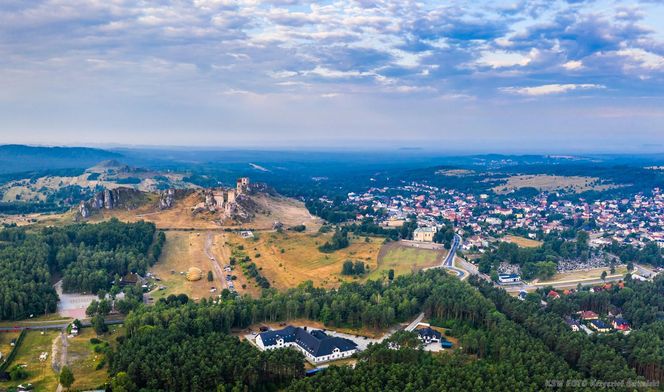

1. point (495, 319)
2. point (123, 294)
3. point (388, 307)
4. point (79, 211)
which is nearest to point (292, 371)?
point (388, 307)

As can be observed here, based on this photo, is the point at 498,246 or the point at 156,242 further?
the point at 498,246

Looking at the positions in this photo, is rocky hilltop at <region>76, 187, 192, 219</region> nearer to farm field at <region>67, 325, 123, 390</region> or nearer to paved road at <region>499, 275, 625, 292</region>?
farm field at <region>67, 325, 123, 390</region>

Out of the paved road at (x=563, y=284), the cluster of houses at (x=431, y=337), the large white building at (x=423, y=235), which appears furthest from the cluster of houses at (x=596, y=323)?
the large white building at (x=423, y=235)

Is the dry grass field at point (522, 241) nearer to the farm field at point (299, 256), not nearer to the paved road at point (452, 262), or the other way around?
the paved road at point (452, 262)

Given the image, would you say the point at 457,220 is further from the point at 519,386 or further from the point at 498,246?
the point at 519,386

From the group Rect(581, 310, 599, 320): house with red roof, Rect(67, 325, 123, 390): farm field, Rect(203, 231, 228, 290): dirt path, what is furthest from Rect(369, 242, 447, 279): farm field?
Rect(67, 325, 123, 390): farm field

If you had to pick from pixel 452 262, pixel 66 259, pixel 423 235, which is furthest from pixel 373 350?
pixel 423 235
